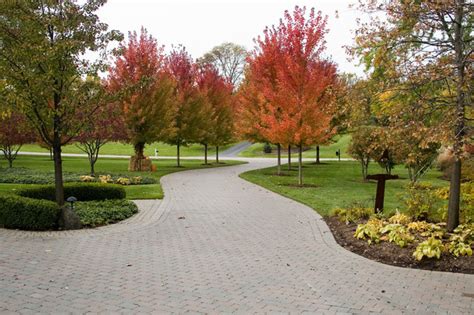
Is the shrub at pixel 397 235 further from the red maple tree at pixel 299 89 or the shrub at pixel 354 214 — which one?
the red maple tree at pixel 299 89

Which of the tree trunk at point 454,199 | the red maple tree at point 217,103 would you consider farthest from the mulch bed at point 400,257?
the red maple tree at point 217,103

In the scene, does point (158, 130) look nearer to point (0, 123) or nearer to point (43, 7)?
point (0, 123)

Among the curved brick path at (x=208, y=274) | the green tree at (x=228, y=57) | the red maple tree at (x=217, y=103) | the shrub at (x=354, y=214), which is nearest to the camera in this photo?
the curved brick path at (x=208, y=274)

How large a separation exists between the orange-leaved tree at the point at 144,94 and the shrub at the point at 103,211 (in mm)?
10959

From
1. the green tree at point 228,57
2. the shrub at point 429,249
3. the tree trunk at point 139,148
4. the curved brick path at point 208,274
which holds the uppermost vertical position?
the green tree at point 228,57

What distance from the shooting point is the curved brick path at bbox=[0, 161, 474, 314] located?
4.95 metres

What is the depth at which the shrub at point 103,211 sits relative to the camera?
9623mm

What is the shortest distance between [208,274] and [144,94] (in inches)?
693

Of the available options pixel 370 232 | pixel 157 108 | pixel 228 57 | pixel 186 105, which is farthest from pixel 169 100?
pixel 228 57

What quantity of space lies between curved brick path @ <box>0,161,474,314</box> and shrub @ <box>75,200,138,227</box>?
547 mm

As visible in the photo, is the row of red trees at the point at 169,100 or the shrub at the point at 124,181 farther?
the row of red trees at the point at 169,100

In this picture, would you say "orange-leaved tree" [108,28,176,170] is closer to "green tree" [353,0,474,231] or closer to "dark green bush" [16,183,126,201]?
"dark green bush" [16,183,126,201]

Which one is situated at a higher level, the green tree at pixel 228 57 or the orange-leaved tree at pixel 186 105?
the green tree at pixel 228 57

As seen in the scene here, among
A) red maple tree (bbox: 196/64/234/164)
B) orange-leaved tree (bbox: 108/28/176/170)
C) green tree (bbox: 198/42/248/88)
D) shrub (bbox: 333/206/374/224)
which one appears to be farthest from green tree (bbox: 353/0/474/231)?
green tree (bbox: 198/42/248/88)
